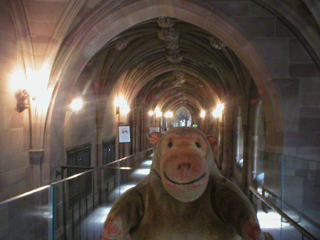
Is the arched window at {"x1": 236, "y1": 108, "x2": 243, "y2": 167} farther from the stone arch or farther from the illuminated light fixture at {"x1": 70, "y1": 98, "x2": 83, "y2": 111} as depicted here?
the illuminated light fixture at {"x1": 70, "y1": 98, "x2": 83, "y2": 111}

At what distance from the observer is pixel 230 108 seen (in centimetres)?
1021

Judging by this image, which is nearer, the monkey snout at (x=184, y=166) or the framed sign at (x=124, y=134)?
the monkey snout at (x=184, y=166)

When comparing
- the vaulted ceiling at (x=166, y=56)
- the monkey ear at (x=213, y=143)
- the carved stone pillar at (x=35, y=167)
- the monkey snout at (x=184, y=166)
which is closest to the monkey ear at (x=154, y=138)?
the monkey ear at (x=213, y=143)

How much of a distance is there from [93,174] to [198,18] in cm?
341

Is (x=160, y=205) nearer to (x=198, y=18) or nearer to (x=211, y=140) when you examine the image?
(x=211, y=140)

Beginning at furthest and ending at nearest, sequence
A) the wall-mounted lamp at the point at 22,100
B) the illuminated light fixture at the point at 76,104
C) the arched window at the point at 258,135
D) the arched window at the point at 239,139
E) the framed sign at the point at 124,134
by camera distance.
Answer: the arched window at the point at 239,139, the framed sign at the point at 124,134, the arched window at the point at 258,135, the illuminated light fixture at the point at 76,104, the wall-mounted lamp at the point at 22,100

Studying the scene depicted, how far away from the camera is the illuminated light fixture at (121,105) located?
10118mm

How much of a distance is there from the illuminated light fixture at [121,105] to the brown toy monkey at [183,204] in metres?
8.57

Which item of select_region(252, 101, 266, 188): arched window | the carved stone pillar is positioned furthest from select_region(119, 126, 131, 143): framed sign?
select_region(252, 101, 266, 188): arched window

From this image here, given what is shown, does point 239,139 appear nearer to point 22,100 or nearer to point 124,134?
point 124,134

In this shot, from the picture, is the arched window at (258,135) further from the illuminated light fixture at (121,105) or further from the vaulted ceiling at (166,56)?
the illuminated light fixture at (121,105)

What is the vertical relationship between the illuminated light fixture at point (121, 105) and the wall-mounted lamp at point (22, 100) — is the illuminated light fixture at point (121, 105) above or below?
above

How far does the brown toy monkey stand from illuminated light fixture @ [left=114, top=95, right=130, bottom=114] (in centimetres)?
857

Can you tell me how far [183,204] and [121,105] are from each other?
929 cm
